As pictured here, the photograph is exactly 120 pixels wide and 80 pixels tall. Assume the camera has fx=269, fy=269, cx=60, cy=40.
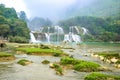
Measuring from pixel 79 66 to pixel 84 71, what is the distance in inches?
61.8

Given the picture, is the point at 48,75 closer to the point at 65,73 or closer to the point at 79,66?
the point at 65,73

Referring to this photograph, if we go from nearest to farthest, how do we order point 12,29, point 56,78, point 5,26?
point 56,78
point 5,26
point 12,29

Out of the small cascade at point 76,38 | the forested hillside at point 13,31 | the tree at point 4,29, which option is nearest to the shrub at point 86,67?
the forested hillside at point 13,31

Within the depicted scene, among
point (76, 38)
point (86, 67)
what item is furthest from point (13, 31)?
point (86, 67)

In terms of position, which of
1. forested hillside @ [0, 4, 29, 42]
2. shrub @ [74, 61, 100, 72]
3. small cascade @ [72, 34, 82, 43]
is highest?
forested hillside @ [0, 4, 29, 42]

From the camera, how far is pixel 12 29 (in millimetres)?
130875

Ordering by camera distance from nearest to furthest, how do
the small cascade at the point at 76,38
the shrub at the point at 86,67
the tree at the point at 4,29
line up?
the shrub at the point at 86,67
the tree at the point at 4,29
the small cascade at the point at 76,38

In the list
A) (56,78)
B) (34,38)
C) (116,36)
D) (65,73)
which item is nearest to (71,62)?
(65,73)

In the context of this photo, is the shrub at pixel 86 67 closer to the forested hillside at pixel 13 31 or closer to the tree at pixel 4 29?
the forested hillside at pixel 13 31

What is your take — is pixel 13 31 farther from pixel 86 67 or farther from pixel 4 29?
pixel 86 67

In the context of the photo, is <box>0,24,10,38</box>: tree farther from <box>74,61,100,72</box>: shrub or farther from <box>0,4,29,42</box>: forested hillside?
<box>74,61,100,72</box>: shrub

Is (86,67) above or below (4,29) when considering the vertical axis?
below

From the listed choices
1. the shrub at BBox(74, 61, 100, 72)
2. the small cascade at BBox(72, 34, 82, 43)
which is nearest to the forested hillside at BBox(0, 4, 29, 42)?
the small cascade at BBox(72, 34, 82, 43)

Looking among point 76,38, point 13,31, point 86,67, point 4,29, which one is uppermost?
point 4,29
